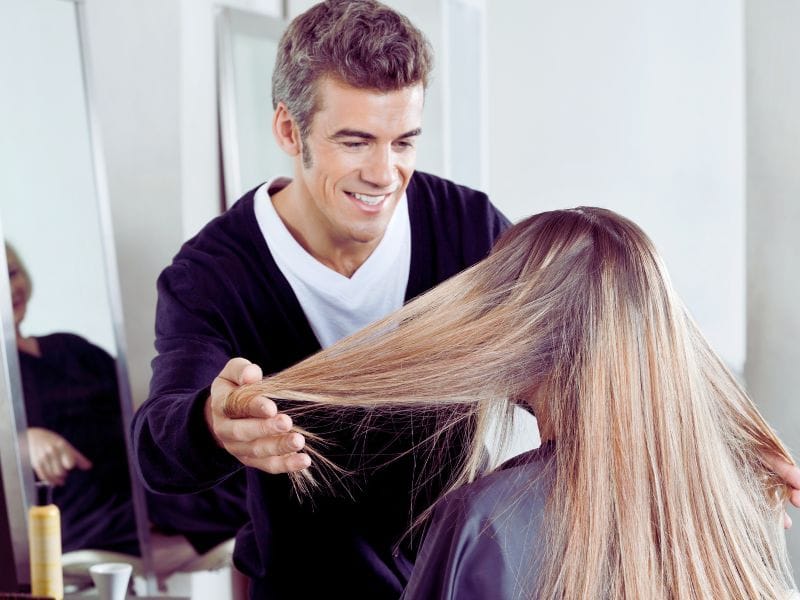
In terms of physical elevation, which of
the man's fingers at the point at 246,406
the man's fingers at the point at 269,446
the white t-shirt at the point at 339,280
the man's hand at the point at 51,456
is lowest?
the man's hand at the point at 51,456

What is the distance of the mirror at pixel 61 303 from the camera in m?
1.94

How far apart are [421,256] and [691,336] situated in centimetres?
59

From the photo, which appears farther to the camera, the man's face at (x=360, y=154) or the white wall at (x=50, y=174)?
the white wall at (x=50, y=174)

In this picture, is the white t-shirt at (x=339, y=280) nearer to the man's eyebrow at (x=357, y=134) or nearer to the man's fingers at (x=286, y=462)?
the man's eyebrow at (x=357, y=134)

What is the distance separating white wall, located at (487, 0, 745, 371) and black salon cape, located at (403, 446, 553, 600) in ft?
7.30

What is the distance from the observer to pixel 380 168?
158cm

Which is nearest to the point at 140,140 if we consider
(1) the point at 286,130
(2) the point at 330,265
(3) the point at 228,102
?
(3) the point at 228,102

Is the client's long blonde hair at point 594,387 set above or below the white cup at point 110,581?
above

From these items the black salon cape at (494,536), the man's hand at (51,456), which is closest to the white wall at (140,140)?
the man's hand at (51,456)

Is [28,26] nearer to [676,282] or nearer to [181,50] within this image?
[181,50]

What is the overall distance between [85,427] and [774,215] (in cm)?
174

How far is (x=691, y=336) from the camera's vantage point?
4.09 ft

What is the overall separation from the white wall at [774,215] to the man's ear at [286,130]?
1.43 meters

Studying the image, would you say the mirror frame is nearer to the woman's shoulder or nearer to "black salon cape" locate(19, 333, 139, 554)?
"black salon cape" locate(19, 333, 139, 554)
